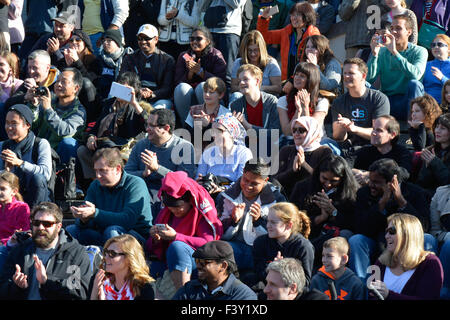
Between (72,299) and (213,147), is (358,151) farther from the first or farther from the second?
(72,299)

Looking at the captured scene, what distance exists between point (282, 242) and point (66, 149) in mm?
3078

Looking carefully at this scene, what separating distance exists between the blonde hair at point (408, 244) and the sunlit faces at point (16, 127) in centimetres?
377

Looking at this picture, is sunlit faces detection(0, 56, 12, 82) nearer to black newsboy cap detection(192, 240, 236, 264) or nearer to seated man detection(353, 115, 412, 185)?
seated man detection(353, 115, 412, 185)

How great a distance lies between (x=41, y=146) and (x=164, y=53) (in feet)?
8.55

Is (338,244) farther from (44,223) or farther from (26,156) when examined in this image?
(26,156)

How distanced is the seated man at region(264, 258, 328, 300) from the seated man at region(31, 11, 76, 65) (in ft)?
18.3

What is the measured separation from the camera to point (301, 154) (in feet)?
27.1

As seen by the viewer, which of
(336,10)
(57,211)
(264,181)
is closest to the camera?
(57,211)

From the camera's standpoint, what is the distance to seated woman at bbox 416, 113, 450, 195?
315 inches

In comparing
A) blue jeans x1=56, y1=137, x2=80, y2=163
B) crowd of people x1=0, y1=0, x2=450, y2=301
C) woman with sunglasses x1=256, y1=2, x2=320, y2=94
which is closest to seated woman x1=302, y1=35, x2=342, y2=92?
crowd of people x1=0, y1=0, x2=450, y2=301

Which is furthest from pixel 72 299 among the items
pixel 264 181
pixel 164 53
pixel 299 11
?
pixel 299 11

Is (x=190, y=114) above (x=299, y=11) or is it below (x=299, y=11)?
below

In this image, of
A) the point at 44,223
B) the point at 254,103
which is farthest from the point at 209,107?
the point at 44,223

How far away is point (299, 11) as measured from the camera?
1092 cm
